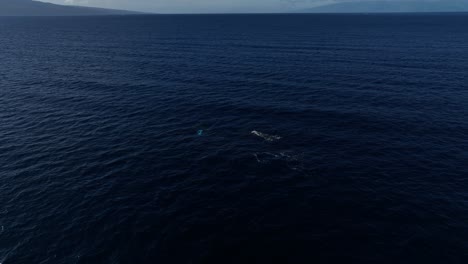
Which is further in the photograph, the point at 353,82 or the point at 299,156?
the point at 353,82

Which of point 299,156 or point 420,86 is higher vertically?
point 420,86

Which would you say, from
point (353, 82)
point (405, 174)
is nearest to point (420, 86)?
point (353, 82)

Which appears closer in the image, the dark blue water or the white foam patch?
the dark blue water

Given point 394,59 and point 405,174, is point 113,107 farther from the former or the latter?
point 394,59

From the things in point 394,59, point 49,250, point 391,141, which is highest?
point 394,59

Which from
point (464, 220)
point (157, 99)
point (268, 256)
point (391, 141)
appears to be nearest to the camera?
point (268, 256)

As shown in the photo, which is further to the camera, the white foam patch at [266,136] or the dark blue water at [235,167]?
the white foam patch at [266,136]

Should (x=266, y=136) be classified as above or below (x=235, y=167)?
above

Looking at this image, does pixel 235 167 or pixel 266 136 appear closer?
pixel 235 167
